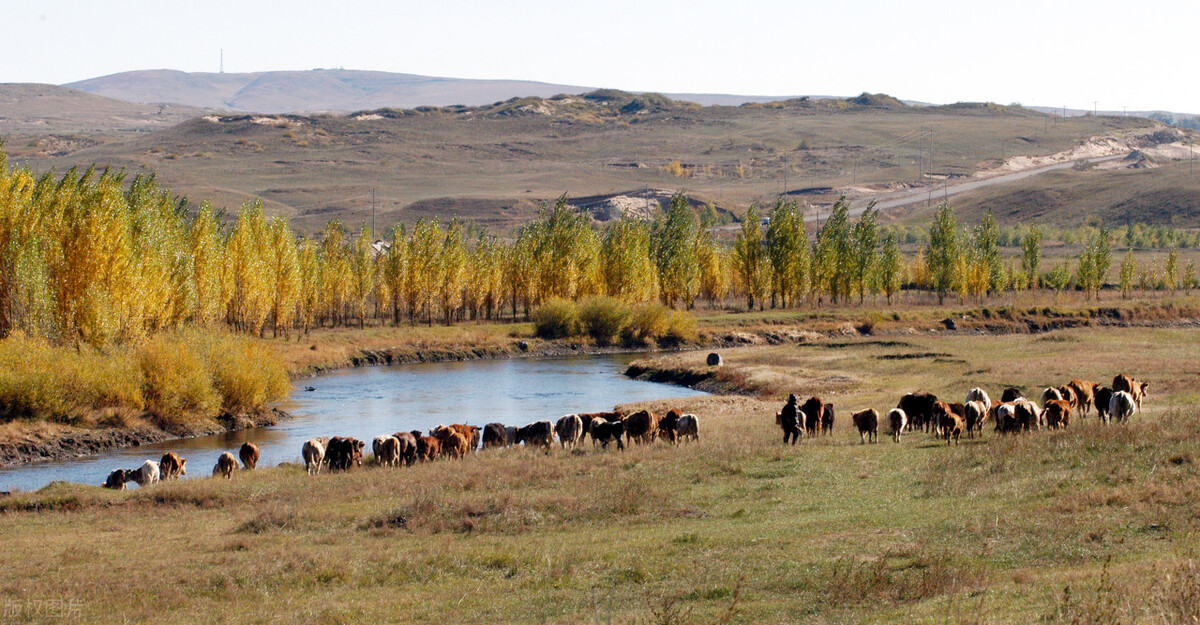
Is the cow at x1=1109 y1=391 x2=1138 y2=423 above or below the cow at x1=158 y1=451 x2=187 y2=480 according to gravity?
above

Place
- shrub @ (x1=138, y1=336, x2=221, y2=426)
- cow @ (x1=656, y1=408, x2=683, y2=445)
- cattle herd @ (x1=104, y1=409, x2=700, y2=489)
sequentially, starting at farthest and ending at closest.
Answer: shrub @ (x1=138, y1=336, x2=221, y2=426)
cow @ (x1=656, y1=408, x2=683, y2=445)
cattle herd @ (x1=104, y1=409, x2=700, y2=489)

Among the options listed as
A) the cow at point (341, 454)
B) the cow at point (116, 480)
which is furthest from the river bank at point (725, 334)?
the cow at point (116, 480)

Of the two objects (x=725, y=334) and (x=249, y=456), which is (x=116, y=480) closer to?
(x=249, y=456)

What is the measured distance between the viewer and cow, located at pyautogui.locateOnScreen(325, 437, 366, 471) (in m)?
27.6

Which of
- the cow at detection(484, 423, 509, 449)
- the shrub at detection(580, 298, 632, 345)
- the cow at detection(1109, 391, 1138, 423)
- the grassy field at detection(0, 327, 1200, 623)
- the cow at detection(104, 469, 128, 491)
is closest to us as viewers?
the grassy field at detection(0, 327, 1200, 623)

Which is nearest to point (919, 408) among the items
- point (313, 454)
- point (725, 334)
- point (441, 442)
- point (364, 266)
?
point (441, 442)

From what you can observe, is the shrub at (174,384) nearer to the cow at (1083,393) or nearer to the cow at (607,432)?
the cow at (607,432)

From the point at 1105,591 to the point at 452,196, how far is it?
624ft

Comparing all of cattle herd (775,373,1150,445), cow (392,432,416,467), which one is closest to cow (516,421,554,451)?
cow (392,432,416,467)

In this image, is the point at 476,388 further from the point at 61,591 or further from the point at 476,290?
the point at 61,591

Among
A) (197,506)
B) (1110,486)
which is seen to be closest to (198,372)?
(197,506)

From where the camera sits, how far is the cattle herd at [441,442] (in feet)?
90.9

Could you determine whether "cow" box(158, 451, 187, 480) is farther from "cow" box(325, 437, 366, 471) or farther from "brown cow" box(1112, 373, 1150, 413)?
"brown cow" box(1112, 373, 1150, 413)

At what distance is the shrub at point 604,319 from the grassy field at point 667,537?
163ft
